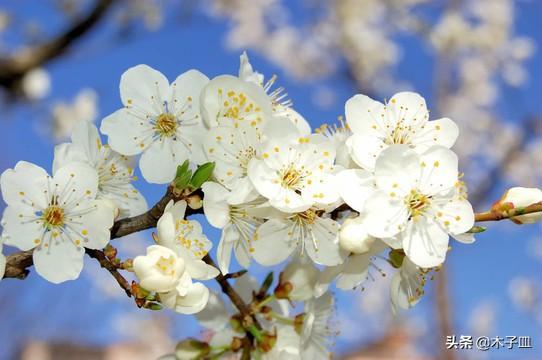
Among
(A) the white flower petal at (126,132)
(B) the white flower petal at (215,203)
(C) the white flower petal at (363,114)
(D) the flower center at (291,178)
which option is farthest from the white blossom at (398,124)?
(A) the white flower petal at (126,132)

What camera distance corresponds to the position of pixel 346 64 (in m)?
7.33

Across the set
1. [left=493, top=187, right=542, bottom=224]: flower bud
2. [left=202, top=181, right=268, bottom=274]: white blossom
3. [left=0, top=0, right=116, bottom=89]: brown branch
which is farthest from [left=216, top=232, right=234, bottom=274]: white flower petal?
[left=0, top=0, right=116, bottom=89]: brown branch

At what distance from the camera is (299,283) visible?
3.66 feet

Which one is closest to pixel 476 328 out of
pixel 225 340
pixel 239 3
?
pixel 239 3

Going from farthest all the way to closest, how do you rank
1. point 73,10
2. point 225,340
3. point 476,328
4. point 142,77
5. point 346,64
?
point 476,328, point 346,64, point 73,10, point 225,340, point 142,77

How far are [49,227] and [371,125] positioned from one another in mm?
518

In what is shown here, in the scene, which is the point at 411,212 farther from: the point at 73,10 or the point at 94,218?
the point at 73,10

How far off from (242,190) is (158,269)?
0.56 feet

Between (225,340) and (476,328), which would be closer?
(225,340)

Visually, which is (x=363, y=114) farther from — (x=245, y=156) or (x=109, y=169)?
(x=109, y=169)

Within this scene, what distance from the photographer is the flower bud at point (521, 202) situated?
91cm

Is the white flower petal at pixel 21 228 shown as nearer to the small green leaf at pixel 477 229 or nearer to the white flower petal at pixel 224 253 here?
the white flower petal at pixel 224 253

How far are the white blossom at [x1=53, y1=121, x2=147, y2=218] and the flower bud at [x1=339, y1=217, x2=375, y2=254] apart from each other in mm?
343

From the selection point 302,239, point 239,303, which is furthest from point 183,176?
point 239,303
